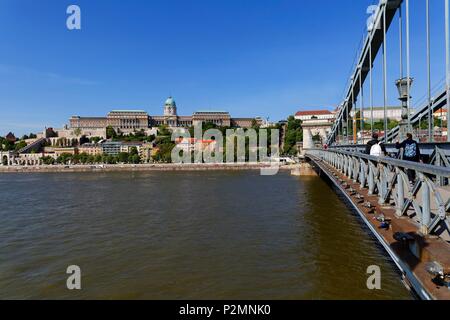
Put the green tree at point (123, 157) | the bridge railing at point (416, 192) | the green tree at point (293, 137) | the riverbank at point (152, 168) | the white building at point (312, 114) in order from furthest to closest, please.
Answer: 1. the white building at point (312, 114)
2. the green tree at point (123, 157)
3. the green tree at point (293, 137)
4. the riverbank at point (152, 168)
5. the bridge railing at point (416, 192)

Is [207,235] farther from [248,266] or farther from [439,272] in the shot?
[439,272]

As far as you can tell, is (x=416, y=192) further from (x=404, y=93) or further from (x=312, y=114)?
(x=312, y=114)

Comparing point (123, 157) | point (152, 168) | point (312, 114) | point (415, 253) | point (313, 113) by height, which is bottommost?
point (152, 168)

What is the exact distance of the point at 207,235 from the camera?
11312mm

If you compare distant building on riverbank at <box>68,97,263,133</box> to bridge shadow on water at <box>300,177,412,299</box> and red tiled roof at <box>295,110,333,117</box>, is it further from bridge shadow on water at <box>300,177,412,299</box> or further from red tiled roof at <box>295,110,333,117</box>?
bridge shadow on water at <box>300,177,412,299</box>

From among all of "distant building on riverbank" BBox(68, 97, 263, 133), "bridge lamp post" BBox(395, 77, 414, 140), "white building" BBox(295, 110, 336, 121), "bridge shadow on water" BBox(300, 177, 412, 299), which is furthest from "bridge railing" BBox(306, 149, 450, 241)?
"distant building on riverbank" BBox(68, 97, 263, 133)

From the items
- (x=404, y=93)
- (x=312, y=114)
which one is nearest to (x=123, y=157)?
(x=312, y=114)

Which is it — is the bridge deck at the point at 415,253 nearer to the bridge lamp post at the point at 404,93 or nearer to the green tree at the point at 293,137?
the bridge lamp post at the point at 404,93

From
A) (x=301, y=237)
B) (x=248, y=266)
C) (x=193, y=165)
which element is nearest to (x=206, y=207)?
(x=301, y=237)

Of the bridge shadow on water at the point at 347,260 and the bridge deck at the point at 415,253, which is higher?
the bridge deck at the point at 415,253

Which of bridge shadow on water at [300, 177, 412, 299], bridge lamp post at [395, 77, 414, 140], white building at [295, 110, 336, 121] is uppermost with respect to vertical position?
white building at [295, 110, 336, 121]

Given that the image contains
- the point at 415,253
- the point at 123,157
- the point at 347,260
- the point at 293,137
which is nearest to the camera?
the point at 415,253

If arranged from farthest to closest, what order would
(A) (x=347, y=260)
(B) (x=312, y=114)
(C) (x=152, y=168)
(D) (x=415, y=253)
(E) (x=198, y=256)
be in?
(B) (x=312, y=114) < (C) (x=152, y=168) < (E) (x=198, y=256) < (A) (x=347, y=260) < (D) (x=415, y=253)

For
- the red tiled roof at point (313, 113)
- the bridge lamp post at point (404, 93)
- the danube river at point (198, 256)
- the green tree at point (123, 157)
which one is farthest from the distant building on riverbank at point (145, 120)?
the bridge lamp post at point (404, 93)
